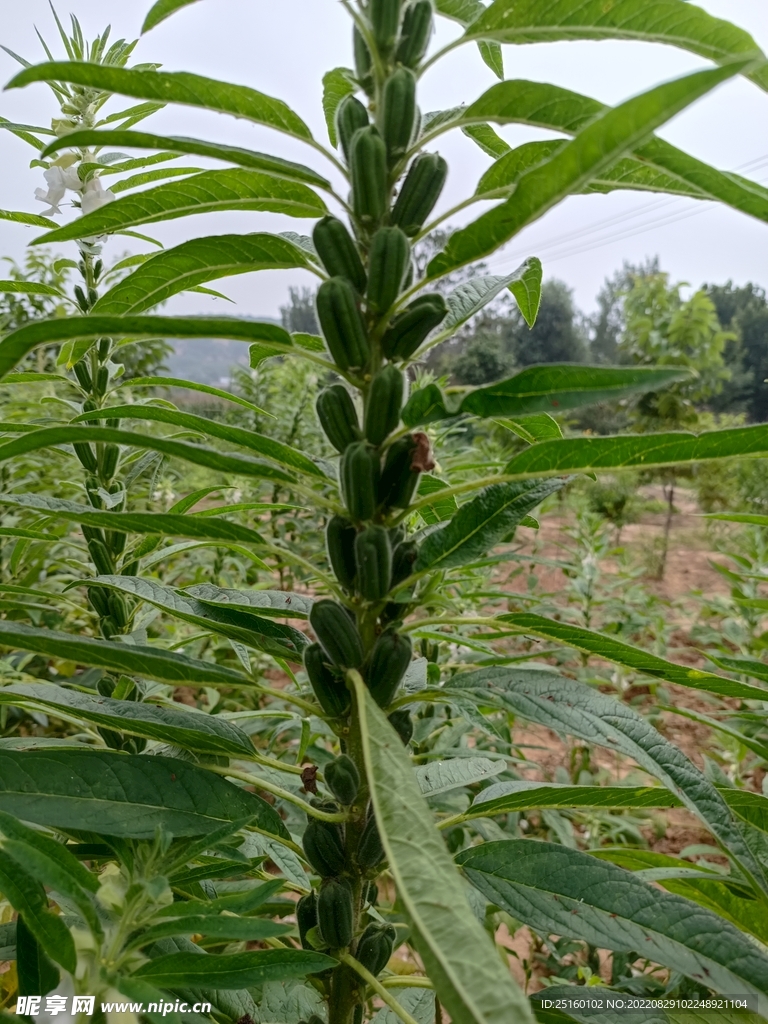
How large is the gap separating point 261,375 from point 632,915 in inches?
139

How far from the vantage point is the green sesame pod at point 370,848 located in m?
0.56

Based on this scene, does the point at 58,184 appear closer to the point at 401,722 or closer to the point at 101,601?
the point at 101,601

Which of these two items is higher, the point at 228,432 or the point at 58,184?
the point at 58,184

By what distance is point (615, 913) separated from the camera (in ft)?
1.71

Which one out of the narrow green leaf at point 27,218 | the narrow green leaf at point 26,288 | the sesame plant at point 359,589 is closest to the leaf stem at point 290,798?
the sesame plant at point 359,589

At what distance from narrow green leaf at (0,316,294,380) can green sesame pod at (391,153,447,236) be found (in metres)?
0.20

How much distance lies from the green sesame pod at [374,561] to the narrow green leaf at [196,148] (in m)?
0.31

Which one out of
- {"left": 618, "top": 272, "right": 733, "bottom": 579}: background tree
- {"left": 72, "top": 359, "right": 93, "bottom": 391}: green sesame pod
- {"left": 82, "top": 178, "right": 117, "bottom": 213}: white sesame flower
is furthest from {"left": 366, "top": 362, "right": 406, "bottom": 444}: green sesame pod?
{"left": 618, "top": 272, "right": 733, "bottom": 579}: background tree

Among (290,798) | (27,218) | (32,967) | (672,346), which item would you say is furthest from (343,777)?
(672,346)

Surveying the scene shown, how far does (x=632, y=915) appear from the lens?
0.52 metres

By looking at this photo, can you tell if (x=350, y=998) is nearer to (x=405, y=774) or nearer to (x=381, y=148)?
(x=405, y=774)

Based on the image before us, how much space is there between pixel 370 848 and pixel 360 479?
0.34 m

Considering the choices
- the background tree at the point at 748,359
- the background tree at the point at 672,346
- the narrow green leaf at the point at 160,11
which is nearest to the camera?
the narrow green leaf at the point at 160,11

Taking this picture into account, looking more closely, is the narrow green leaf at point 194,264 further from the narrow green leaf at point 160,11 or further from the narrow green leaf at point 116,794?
the narrow green leaf at point 116,794
